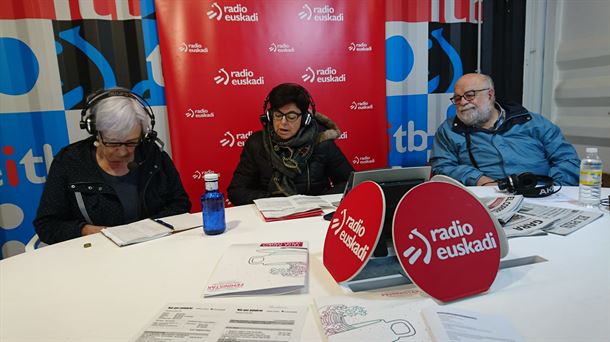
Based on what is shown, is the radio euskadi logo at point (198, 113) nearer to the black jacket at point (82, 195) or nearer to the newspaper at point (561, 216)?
the black jacket at point (82, 195)

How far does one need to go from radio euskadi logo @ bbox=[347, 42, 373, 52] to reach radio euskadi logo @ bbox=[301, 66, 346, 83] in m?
0.18

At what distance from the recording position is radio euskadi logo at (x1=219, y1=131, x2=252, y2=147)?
2.66 m

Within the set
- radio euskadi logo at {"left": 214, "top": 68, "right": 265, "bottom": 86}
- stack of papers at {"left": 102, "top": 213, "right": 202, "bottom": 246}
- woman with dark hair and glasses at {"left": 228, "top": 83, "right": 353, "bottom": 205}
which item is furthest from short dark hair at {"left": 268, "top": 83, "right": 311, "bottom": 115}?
stack of papers at {"left": 102, "top": 213, "right": 202, "bottom": 246}

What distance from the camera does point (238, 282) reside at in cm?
91

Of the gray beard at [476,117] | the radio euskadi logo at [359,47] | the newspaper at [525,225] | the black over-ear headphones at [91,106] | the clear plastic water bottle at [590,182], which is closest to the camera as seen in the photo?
the newspaper at [525,225]

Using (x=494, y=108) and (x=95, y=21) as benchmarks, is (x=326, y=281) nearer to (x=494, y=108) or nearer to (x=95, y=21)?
(x=494, y=108)

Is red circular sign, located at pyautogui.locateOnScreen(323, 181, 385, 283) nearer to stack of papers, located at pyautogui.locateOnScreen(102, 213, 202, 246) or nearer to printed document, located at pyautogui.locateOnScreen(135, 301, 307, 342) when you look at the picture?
printed document, located at pyautogui.locateOnScreen(135, 301, 307, 342)

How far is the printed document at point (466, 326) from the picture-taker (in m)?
0.67

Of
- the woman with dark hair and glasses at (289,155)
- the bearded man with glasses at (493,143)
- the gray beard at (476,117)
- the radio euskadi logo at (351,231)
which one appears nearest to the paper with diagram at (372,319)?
the radio euskadi logo at (351,231)

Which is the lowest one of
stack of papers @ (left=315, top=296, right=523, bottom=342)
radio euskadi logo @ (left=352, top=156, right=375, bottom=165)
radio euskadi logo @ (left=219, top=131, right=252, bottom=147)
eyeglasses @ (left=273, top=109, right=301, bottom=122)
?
radio euskadi logo @ (left=352, top=156, right=375, bottom=165)

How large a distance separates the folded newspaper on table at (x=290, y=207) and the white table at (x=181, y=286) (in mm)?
156

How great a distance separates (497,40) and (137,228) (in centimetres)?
283

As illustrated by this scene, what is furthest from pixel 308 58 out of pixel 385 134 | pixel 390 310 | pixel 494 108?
pixel 390 310

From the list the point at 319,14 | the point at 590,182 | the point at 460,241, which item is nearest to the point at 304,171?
the point at 319,14
